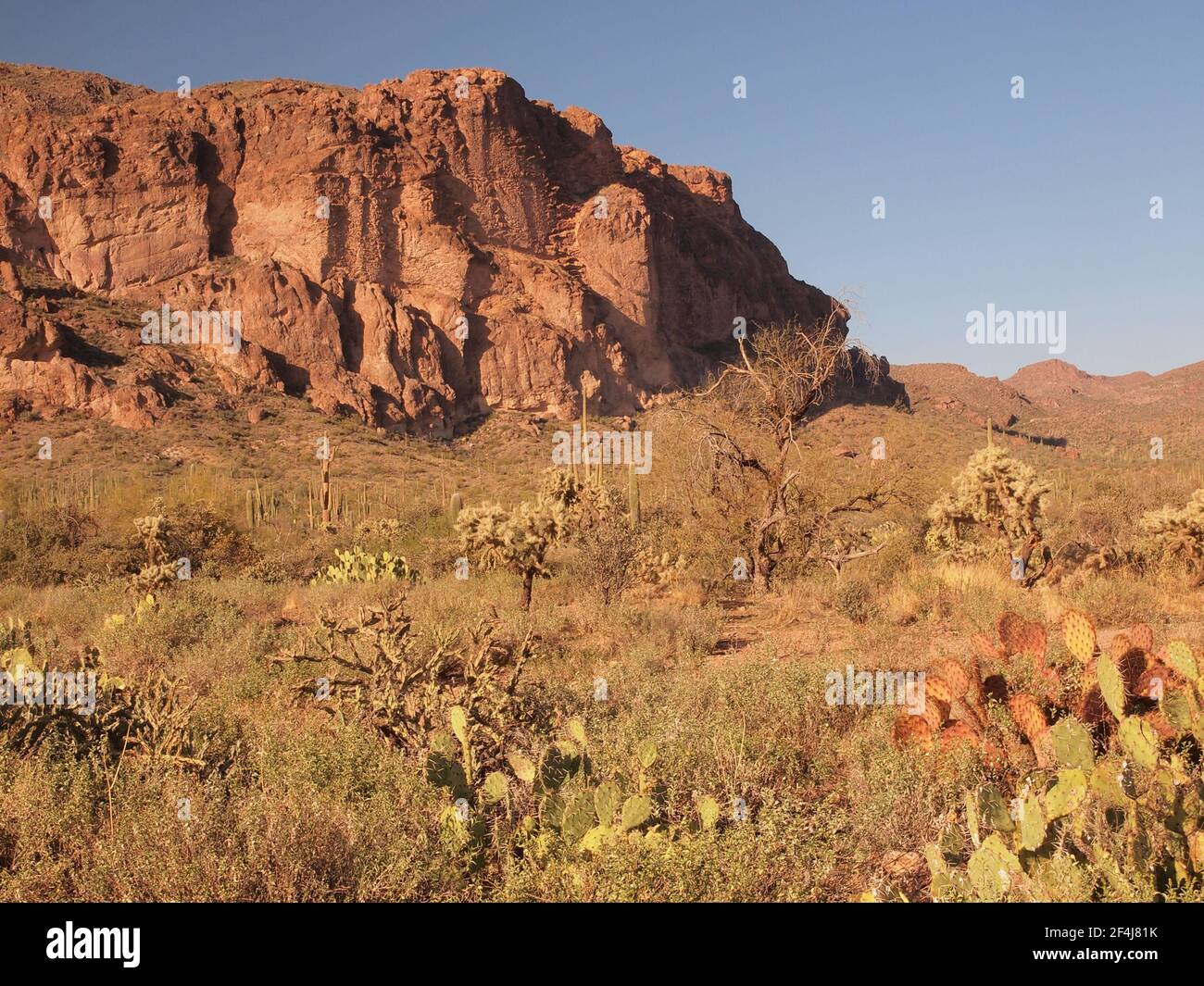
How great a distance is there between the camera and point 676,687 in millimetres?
5246

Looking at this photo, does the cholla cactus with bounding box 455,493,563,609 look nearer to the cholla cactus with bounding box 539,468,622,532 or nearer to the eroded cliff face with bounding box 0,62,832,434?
the cholla cactus with bounding box 539,468,622,532

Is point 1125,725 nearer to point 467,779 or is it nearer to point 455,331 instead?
point 467,779

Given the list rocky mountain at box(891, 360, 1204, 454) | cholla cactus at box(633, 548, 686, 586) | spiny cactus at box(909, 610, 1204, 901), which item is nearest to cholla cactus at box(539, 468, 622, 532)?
cholla cactus at box(633, 548, 686, 586)

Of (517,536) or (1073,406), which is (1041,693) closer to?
(517,536)

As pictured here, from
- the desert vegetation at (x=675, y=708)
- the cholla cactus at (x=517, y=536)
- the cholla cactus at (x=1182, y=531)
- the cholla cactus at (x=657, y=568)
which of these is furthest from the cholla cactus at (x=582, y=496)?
the cholla cactus at (x=1182, y=531)

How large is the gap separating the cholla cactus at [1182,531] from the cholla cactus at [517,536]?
798 centimetres

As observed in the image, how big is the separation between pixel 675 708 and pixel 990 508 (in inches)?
356

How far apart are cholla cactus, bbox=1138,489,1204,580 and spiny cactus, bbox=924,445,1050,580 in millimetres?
1402

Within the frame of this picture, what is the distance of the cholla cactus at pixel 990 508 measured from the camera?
37.4ft

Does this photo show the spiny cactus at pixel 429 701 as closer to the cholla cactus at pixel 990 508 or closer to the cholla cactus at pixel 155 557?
the cholla cactus at pixel 155 557

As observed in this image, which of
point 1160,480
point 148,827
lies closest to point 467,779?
point 148,827

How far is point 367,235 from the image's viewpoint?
60906mm

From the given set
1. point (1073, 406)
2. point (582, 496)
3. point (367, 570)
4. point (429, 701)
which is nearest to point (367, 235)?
point (582, 496)

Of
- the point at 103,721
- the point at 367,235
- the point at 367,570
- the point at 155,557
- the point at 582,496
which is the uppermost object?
the point at 367,235
